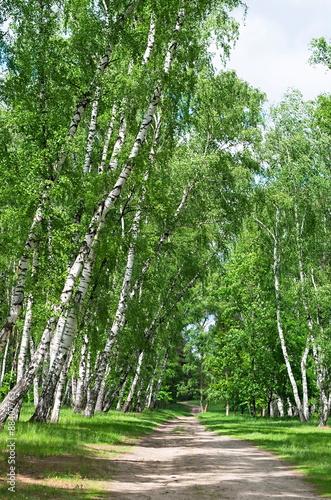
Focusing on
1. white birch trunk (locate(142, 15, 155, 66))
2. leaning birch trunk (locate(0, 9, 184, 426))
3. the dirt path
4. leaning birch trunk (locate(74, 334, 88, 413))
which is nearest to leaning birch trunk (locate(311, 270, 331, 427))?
leaning birch trunk (locate(74, 334, 88, 413))

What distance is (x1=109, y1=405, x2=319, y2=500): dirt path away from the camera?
6.96 metres

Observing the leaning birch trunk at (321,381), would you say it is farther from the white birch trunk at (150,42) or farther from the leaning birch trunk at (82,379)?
the white birch trunk at (150,42)

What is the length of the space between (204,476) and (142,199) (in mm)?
10396

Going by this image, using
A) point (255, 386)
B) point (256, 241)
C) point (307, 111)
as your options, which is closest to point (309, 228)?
point (256, 241)

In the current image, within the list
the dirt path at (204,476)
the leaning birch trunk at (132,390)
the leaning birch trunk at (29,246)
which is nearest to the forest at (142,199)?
the leaning birch trunk at (29,246)

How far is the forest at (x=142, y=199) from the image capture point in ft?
39.4

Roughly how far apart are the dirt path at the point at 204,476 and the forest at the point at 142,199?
11.4ft

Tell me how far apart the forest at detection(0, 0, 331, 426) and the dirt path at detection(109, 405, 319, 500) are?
3.47m

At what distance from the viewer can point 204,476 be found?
8.60 m

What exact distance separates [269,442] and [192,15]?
15066 mm

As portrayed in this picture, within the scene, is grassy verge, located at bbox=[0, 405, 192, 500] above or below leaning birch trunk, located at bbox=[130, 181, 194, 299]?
below

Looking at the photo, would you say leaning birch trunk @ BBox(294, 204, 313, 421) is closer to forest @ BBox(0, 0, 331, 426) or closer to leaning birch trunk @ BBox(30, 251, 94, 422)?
forest @ BBox(0, 0, 331, 426)

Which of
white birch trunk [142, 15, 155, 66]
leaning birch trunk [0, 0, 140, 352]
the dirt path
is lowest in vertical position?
the dirt path

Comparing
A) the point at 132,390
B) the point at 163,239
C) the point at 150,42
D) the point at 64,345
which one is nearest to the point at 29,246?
the point at 64,345
